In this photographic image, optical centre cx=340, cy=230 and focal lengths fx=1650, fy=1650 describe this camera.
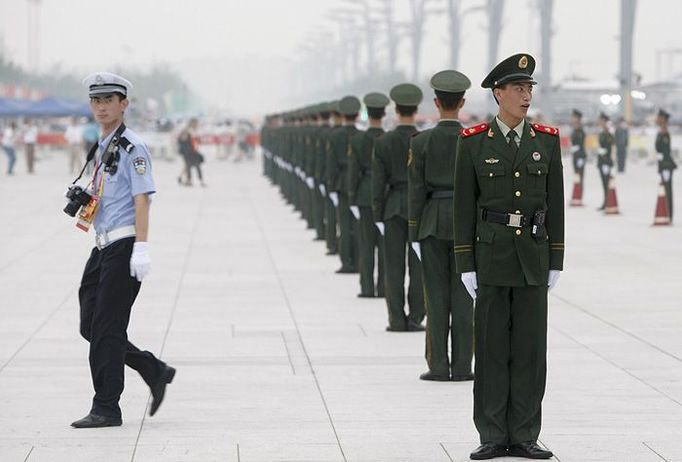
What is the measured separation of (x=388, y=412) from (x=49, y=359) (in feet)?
10.2

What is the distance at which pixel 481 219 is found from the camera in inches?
312

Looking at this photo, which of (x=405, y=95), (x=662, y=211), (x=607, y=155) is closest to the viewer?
(x=405, y=95)

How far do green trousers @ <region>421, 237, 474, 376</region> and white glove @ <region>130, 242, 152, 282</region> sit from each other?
2422mm

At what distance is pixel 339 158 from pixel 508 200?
10.3 m

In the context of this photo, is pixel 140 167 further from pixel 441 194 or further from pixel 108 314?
pixel 441 194

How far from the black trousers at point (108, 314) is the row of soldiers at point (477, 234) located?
5.79 feet

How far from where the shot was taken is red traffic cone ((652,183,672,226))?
83.7ft

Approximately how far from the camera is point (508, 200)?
7.81 m

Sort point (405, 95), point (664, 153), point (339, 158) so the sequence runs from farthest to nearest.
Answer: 1. point (664, 153)
2. point (339, 158)
3. point (405, 95)

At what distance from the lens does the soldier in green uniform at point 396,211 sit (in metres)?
12.8

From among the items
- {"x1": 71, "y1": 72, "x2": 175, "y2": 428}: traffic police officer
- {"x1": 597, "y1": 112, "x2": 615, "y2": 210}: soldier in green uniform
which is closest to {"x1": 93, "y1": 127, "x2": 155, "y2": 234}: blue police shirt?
{"x1": 71, "y1": 72, "x2": 175, "y2": 428}: traffic police officer

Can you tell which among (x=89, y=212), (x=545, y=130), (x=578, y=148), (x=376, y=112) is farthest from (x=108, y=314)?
(x=578, y=148)

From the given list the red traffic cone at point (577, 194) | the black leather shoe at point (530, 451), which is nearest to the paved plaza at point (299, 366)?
the black leather shoe at point (530, 451)

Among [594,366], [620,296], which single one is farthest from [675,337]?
[620,296]
